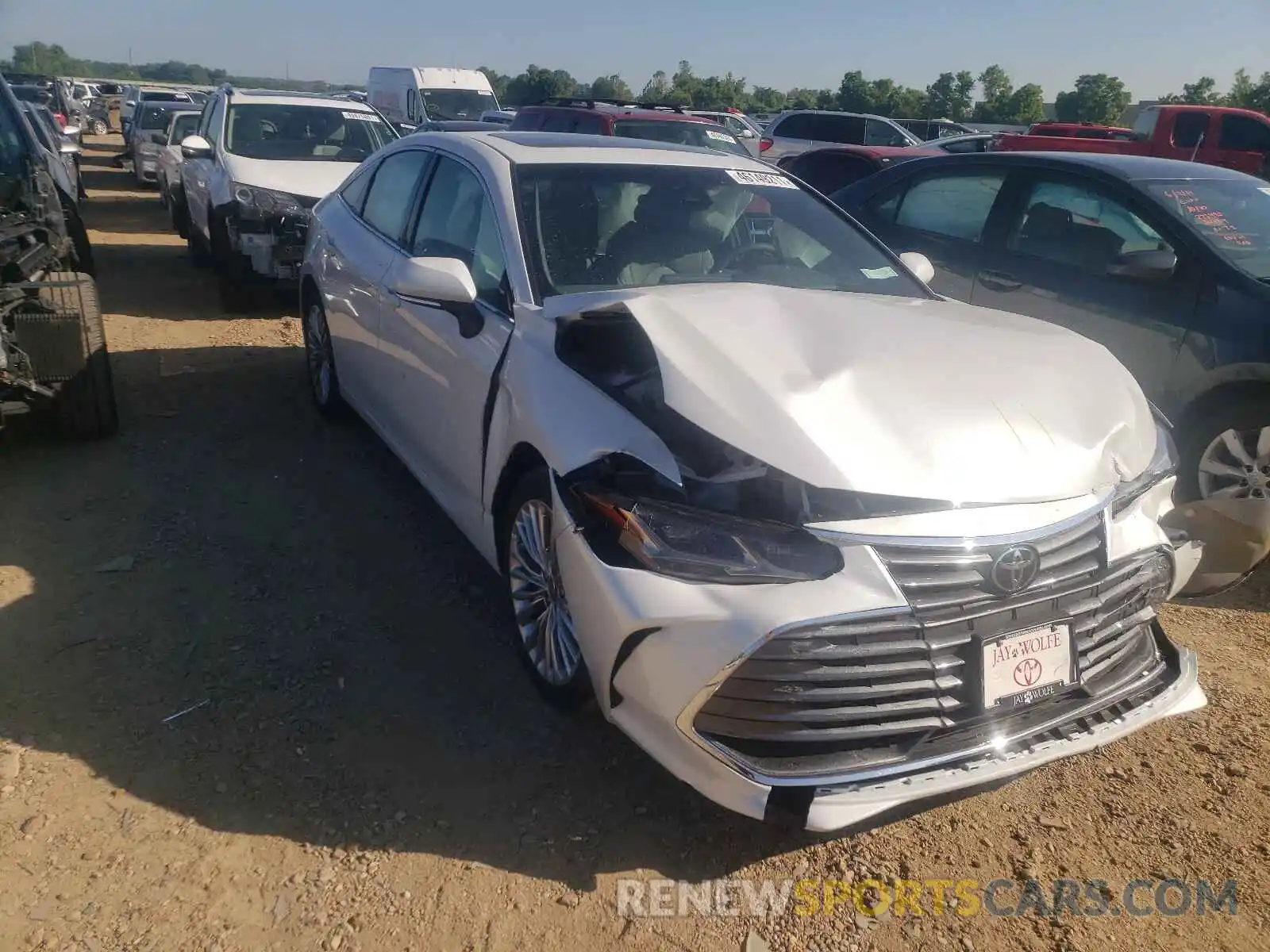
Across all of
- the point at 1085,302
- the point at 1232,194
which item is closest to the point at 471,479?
the point at 1085,302

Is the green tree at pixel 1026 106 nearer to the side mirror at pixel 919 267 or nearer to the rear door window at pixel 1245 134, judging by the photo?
the rear door window at pixel 1245 134

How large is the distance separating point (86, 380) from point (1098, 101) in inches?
1866

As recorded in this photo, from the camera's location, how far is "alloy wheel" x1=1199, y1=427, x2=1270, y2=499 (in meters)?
4.41

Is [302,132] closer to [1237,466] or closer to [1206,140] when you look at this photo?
[1237,466]

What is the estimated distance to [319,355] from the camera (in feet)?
18.9

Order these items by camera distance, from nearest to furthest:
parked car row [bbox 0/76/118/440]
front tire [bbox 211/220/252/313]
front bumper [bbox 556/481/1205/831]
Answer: front bumper [bbox 556/481/1205/831], parked car row [bbox 0/76/118/440], front tire [bbox 211/220/252/313]

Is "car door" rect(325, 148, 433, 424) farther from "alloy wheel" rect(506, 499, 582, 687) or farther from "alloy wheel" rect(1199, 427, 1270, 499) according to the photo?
"alloy wheel" rect(1199, 427, 1270, 499)

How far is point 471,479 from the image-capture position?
3.53 m

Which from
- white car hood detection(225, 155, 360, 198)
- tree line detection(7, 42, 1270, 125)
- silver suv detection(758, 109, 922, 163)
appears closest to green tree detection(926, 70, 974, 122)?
tree line detection(7, 42, 1270, 125)

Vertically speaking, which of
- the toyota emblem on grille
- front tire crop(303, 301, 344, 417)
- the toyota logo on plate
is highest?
the toyota emblem on grille

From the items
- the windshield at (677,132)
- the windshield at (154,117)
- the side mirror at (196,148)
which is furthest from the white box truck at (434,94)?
the side mirror at (196,148)

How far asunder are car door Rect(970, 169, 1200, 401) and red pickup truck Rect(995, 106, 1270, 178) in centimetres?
1255

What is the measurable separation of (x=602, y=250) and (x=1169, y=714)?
2.30 m

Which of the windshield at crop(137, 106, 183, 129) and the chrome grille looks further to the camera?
the windshield at crop(137, 106, 183, 129)
